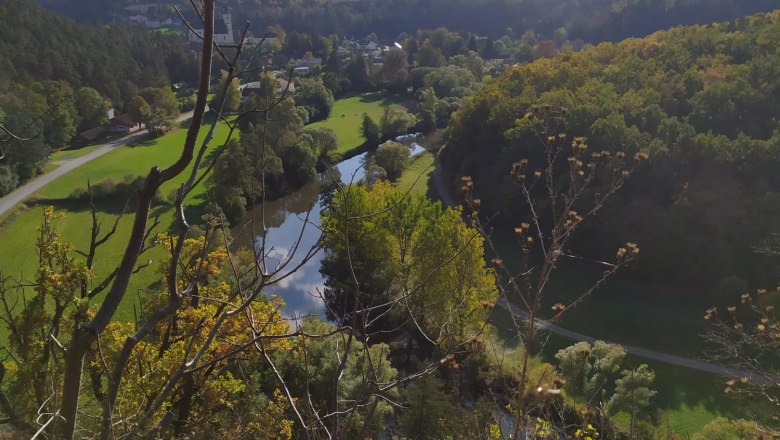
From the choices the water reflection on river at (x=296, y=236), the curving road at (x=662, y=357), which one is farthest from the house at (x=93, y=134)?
the curving road at (x=662, y=357)

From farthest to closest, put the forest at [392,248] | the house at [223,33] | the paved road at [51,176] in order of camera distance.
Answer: the paved road at [51,176] → the forest at [392,248] → the house at [223,33]

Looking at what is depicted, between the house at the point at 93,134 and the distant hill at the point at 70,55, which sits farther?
the distant hill at the point at 70,55

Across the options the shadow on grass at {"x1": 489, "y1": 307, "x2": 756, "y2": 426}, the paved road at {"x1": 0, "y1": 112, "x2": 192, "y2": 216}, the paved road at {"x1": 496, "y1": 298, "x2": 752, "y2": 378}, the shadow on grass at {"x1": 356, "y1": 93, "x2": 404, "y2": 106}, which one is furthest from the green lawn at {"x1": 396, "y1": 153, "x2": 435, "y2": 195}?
the paved road at {"x1": 0, "y1": 112, "x2": 192, "y2": 216}

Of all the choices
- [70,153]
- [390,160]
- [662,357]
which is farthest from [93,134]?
[662,357]

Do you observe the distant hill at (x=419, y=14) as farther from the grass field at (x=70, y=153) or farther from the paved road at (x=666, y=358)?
the paved road at (x=666, y=358)

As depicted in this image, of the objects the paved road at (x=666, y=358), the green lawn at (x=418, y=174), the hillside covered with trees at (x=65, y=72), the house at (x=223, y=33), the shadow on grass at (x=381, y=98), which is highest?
the house at (x=223, y=33)

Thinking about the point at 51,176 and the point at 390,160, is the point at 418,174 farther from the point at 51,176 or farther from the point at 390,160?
the point at 51,176
